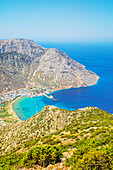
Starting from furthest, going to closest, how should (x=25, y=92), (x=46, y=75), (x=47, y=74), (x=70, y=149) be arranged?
1. (x=47, y=74)
2. (x=46, y=75)
3. (x=25, y=92)
4. (x=70, y=149)

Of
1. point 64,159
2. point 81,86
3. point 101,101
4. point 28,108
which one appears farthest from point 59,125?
point 81,86

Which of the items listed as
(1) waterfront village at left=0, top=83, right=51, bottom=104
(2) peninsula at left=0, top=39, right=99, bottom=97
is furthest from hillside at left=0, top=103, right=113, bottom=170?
(2) peninsula at left=0, top=39, right=99, bottom=97

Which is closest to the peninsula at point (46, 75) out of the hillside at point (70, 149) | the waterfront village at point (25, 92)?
the waterfront village at point (25, 92)

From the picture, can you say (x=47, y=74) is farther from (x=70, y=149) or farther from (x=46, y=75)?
(x=70, y=149)

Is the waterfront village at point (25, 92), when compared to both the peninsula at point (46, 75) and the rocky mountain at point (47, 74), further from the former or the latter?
the rocky mountain at point (47, 74)

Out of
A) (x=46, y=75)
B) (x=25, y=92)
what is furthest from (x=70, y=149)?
(x=46, y=75)

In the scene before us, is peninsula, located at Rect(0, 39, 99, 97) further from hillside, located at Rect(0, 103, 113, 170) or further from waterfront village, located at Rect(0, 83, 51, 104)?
hillside, located at Rect(0, 103, 113, 170)

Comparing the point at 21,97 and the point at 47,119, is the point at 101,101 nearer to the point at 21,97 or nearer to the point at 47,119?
the point at 21,97

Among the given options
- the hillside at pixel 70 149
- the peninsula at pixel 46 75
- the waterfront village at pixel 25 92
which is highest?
the hillside at pixel 70 149
